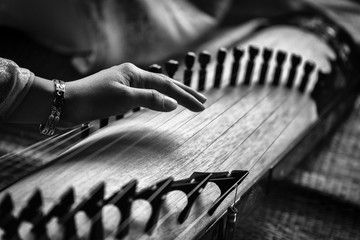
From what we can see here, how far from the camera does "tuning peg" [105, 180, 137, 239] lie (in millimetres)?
842

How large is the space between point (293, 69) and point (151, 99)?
709 mm

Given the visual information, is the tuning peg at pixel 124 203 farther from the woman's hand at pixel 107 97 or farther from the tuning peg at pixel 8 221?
the woman's hand at pixel 107 97

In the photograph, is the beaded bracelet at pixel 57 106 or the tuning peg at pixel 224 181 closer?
the tuning peg at pixel 224 181

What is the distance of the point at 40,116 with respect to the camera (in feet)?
3.82

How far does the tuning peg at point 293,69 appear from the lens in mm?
1682

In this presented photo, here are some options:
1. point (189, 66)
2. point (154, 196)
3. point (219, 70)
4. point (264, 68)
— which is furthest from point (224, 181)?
point (264, 68)

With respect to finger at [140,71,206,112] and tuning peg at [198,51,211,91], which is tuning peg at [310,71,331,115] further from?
finger at [140,71,206,112]

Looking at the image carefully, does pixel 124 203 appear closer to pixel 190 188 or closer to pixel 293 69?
pixel 190 188

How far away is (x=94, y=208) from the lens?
83 cm

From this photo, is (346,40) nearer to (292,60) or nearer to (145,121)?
(292,60)

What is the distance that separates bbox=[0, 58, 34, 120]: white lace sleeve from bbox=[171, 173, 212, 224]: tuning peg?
0.43 meters

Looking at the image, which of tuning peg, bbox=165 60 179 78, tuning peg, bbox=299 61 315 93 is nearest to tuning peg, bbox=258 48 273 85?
tuning peg, bbox=299 61 315 93

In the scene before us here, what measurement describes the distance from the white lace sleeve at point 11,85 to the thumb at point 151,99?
0.25 meters

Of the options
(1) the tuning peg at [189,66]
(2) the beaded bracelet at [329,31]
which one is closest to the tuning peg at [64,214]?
(1) the tuning peg at [189,66]
